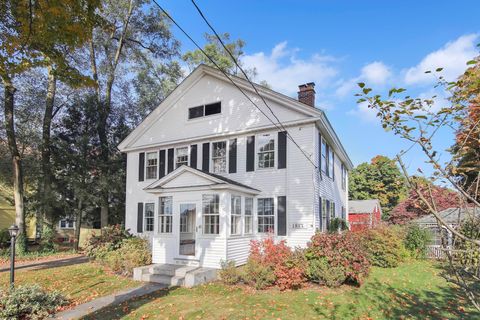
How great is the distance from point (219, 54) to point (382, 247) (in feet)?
Result: 72.9

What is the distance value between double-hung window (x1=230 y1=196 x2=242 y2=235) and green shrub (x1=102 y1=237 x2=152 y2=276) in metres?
3.72

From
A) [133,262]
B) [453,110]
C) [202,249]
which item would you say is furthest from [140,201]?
[453,110]

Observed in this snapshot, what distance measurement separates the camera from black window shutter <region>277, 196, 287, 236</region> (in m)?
12.5

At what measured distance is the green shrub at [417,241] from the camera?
14727 millimetres

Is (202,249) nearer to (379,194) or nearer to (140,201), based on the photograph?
(140,201)

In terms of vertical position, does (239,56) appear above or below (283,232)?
above

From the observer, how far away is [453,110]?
2631mm

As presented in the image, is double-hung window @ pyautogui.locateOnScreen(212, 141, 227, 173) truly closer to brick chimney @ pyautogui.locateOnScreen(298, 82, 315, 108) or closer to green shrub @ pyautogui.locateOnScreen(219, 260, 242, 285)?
brick chimney @ pyautogui.locateOnScreen(298, 82, 315, 108)

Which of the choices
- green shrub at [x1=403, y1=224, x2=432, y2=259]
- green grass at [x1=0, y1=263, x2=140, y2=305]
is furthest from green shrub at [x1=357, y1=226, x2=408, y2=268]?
green grass at [x1=0, y1=263, x2=140, y2=305]

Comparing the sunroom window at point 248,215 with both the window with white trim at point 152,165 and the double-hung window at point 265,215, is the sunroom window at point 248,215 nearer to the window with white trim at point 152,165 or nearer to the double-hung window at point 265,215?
the double-hung window at point 265,215

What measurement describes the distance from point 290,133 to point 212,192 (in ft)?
13.1

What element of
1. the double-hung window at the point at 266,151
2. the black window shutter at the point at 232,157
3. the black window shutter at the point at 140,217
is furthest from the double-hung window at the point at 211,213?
the black window shutter at the point at 140,217

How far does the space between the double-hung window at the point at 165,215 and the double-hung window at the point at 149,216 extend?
288 cm

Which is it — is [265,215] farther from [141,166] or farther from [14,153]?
[14,153]
